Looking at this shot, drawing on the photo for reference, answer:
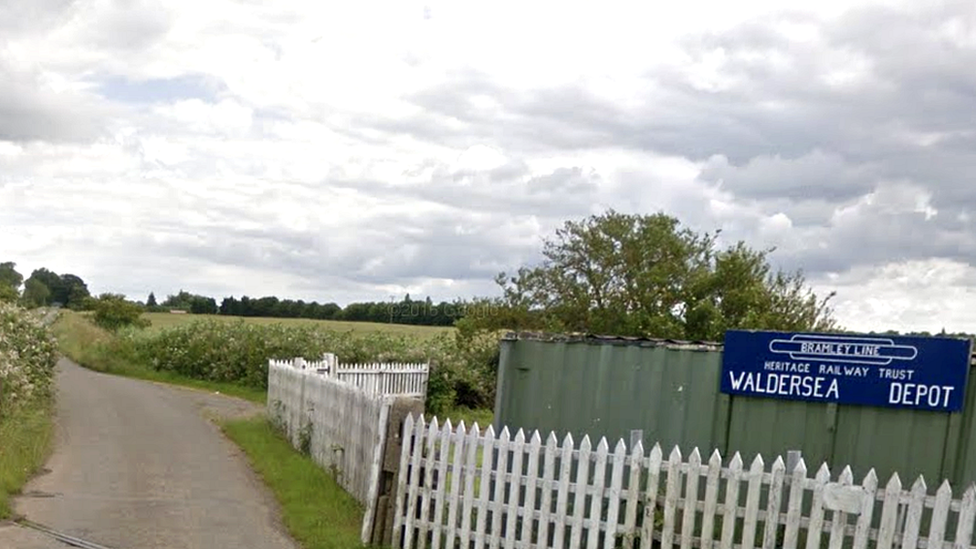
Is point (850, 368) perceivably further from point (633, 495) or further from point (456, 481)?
point (456, 481)

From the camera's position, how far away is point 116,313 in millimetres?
57250

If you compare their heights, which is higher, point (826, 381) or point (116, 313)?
point (826, 381)

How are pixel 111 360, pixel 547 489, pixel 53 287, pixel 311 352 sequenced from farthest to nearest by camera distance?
pixel 53 287
pixel 111 360
pixel 311 352
pixel 547 489

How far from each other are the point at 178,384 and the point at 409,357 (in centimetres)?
888

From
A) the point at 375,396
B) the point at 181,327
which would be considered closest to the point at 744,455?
the point at 375,396

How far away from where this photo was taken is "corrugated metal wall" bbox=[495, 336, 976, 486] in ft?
25.5

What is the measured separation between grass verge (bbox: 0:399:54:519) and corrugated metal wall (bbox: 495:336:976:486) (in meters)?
5.44

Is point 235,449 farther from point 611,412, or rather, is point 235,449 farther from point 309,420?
point 611,412

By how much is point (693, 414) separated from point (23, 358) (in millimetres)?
15868

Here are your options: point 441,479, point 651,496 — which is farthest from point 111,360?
point 651,496

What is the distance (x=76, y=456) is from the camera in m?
15.4

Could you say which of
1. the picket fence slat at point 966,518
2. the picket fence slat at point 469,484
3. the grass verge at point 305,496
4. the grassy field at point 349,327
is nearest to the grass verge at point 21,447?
the grass verge at point 305,496

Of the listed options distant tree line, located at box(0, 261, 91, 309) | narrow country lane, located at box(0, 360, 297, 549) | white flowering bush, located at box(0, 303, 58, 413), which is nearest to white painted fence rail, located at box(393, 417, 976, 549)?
narrow country lane, located at box(0, 360, 297, 549)

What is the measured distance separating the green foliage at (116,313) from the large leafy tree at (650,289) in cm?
2758
